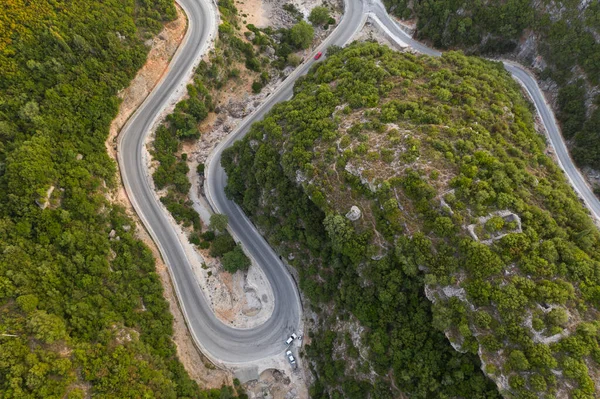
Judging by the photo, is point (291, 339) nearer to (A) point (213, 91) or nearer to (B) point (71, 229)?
(B) point (71, 229)

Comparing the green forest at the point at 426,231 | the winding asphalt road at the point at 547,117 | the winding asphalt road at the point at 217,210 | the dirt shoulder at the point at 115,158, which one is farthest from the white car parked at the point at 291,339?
the winding asphalt road at the point at 547,117

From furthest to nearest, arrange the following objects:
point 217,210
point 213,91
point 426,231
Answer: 1. point 213,91
2. point 217,210
3. point 426,231

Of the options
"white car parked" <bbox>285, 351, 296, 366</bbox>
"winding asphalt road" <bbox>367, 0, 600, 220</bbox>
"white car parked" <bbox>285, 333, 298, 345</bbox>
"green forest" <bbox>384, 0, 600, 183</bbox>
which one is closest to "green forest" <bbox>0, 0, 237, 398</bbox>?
"white car parked" <bbox>285, 351, 296, 366</bbox>


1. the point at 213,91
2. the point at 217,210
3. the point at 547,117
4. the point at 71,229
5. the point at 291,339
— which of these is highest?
the point at 547,117

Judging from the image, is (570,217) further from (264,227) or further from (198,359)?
(198,359)

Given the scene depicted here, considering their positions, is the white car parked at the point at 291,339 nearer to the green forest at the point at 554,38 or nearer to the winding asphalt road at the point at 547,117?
the winding asphalt road at the point at 547,117

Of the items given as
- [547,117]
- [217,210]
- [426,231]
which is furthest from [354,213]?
[547,117]

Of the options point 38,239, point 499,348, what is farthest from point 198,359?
point 499,348

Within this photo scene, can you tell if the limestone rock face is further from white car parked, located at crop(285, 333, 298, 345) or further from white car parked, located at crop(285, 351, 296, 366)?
white car parked, located at crop(285, 351, 296, 366)
